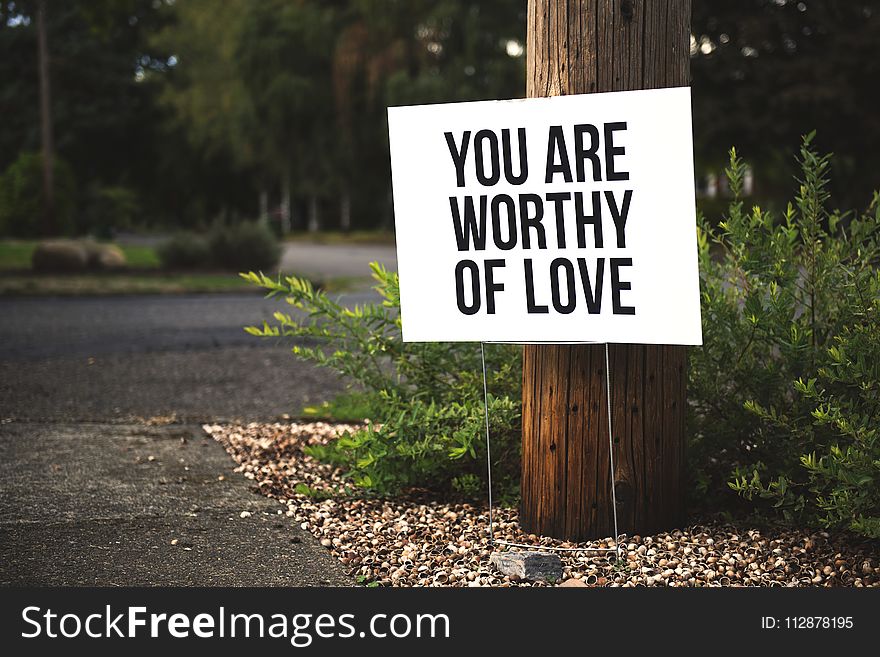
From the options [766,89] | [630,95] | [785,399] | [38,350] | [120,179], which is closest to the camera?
[630,95]

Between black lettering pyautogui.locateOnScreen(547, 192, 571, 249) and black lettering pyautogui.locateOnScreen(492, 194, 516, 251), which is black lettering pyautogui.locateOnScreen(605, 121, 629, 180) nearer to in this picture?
black lettering pyautogui.locateOnScreen(547, 192, 571, 249)

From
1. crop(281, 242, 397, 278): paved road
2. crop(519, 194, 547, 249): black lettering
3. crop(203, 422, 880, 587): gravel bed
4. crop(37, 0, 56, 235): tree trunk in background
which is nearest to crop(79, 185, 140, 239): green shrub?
crop(37, 0, 56, 235): tree trunk in background

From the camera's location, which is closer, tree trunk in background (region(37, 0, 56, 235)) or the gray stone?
the gray stone

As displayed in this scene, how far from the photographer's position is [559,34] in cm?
395

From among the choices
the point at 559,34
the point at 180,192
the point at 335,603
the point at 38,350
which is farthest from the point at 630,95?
the point at 180,192

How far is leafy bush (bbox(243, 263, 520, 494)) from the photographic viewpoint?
4477mm

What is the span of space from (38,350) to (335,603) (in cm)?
727

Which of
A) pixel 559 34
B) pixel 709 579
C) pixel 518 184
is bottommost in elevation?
pixel 709 579

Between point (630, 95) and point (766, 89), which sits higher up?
point (766, 89)

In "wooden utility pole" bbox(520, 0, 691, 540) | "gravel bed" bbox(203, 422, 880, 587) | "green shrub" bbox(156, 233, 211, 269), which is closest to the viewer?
"gravel bed" bbox(203, 422, 880, 587)

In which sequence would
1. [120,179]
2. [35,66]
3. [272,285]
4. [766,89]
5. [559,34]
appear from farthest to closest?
[120,179]
[35,66]
[766,89]
[272,285]
[559,34]

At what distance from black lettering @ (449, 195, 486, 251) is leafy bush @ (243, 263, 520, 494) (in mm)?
826

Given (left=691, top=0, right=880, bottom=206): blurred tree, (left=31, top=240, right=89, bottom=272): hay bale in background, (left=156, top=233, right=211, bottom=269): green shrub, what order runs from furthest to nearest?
1. (left=691, top=0, right=880, bottom=206): blurred tree
2. (left=156, top=233, right=211, bottom=269): green shrub
3. (left=31, top=240, right=89, bottom=272): hay bale in background

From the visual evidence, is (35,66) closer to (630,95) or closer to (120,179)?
(120,179)
